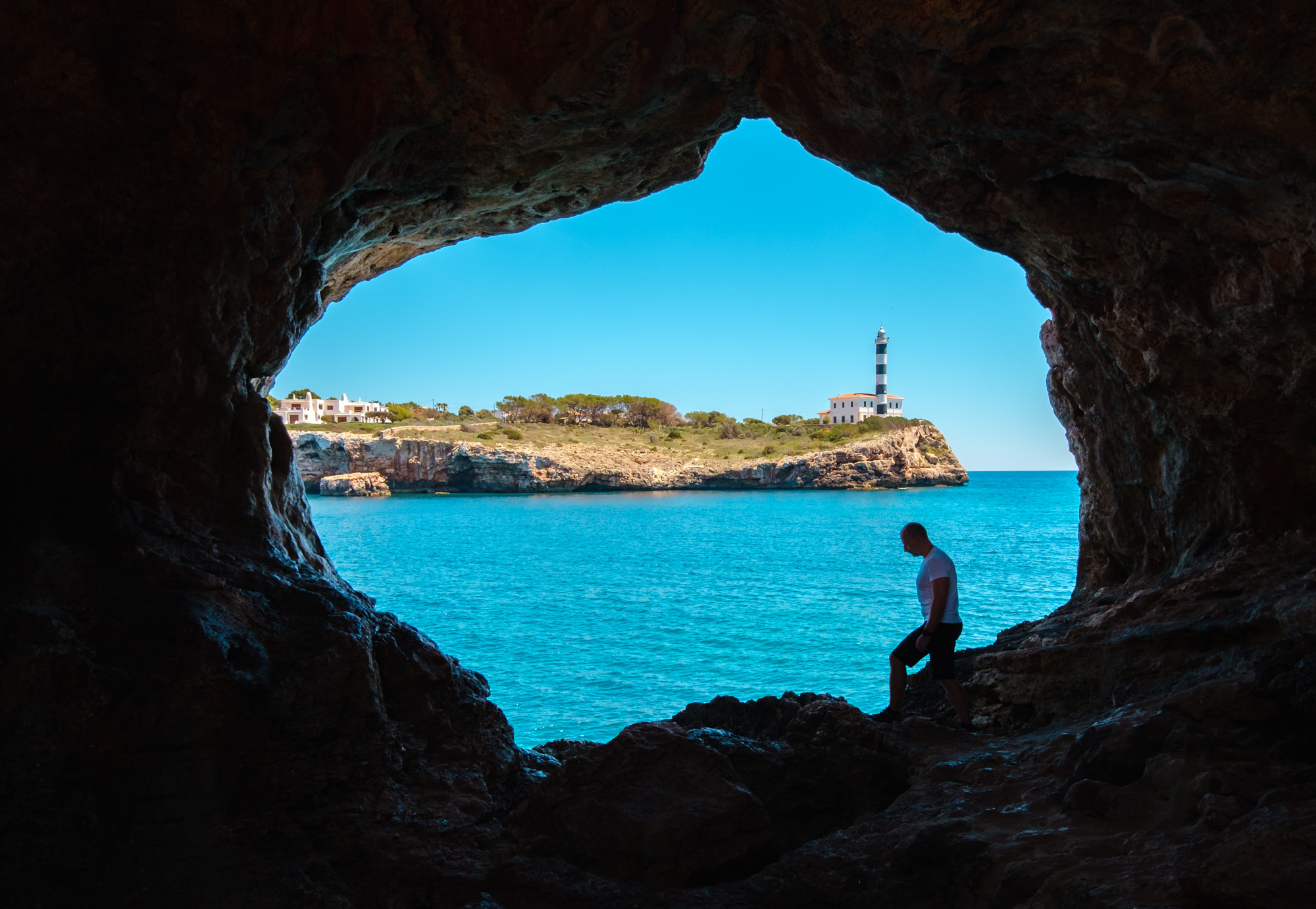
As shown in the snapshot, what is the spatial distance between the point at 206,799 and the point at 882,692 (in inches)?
562

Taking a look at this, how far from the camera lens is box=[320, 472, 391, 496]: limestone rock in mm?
93812

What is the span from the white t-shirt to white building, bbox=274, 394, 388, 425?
112 meters

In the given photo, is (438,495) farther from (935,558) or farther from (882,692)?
(935,558)

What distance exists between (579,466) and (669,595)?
68.0 meters

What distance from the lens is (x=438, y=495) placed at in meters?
97.1

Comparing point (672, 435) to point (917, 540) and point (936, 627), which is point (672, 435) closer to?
point (917, 540)

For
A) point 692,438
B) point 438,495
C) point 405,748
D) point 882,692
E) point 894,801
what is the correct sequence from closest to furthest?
point 894,801 → point 405,748 → point 882,692 → point 438,495 → point 692,438

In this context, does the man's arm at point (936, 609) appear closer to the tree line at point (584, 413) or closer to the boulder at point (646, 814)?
the boulder at point (646, 814)

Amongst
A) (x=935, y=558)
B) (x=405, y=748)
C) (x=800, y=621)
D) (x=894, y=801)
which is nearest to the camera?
(x=894, y=801)

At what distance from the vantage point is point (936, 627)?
6961 millimetres

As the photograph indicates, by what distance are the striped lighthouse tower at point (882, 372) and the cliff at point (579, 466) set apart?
22.2 m

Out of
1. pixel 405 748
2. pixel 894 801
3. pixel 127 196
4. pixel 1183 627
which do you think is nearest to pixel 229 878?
pixel 405 748

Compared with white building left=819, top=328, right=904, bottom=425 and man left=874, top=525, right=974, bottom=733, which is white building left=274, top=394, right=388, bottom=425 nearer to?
white building left=819, top=328, right=904, bottom=425

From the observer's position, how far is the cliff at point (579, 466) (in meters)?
94.1
